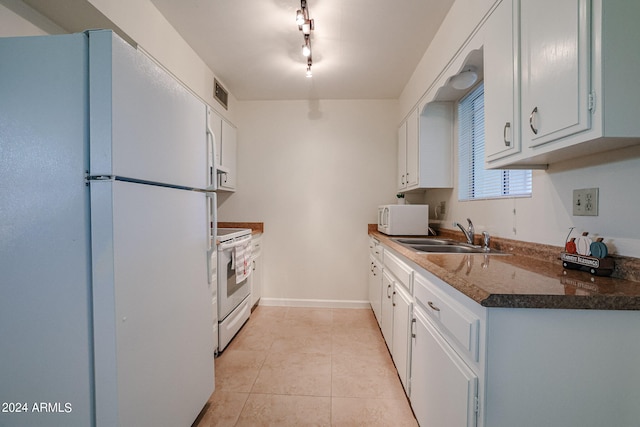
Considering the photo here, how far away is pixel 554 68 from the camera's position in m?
0.92

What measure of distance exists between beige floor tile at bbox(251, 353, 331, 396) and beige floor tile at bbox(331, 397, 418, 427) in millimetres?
148

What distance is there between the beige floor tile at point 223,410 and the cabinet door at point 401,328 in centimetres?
101

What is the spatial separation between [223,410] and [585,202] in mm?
2147

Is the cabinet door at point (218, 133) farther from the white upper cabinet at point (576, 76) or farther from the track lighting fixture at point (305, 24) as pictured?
the white upper cabinet at point (576, 76)

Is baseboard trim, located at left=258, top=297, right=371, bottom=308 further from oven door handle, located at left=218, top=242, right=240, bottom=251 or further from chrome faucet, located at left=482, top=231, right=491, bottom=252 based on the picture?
chrome faucet, located at left=482, top=231, right=491, bottom=252

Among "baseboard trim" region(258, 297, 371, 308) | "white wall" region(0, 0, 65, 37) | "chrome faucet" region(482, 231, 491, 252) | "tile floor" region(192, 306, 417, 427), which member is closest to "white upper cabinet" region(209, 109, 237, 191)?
"white wall" region(0, 0, 65, 37)

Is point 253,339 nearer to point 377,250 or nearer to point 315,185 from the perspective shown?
point 377,250

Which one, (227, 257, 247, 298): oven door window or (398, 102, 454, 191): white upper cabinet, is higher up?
(398, 102, 454, 191): white upper cabinet

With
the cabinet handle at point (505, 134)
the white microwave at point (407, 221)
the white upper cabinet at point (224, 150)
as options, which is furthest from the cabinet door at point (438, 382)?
the white upper cabinet at point (224, 150)

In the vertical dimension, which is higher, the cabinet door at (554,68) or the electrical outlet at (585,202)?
the cabinet door at (554,68)

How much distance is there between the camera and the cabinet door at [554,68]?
32.3 inches

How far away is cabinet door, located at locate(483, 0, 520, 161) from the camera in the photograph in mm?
1129

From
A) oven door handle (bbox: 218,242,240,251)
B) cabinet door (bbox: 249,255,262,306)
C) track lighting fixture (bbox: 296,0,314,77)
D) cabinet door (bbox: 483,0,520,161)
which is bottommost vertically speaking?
cabinet door (bbox: 249,255,262,306)

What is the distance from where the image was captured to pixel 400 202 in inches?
124
